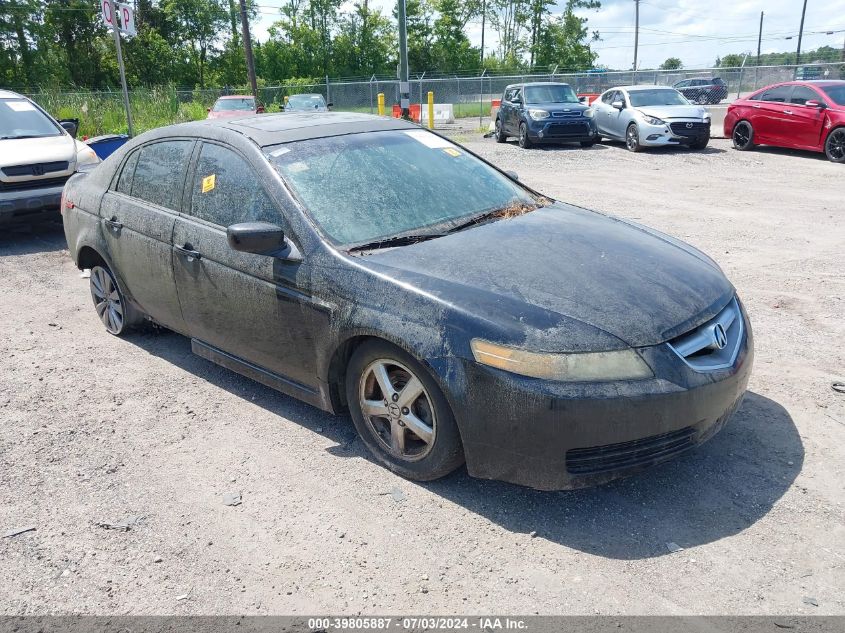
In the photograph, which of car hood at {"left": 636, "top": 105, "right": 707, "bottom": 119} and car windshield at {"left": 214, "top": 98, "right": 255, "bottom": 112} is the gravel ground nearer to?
car hood at {"left": 636, "top": 105, "right": 707, "bottom": 119}

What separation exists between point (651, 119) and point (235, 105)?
14962mm

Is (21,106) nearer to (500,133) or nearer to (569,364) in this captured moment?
(569,364)

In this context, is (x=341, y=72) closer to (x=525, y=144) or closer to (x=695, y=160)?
(x=525, y=144)

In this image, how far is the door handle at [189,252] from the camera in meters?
4.14

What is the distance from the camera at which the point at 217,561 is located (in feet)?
9.61

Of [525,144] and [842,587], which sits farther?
[525,144]

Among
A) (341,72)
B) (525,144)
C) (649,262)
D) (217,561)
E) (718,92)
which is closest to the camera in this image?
(217,561)

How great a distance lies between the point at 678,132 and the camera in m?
16.7

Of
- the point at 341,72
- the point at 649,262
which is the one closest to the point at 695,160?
the point at 649,262

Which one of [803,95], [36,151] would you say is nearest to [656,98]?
[803,95]

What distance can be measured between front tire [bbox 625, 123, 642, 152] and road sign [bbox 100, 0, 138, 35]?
11.5 meters

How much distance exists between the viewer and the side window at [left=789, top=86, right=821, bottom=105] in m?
14.5

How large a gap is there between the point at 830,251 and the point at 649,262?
16.3 feet

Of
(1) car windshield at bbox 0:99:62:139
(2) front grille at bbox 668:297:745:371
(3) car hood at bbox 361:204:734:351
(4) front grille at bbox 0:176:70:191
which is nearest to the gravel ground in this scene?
(2) front grille at bbox 668:297:745:371
